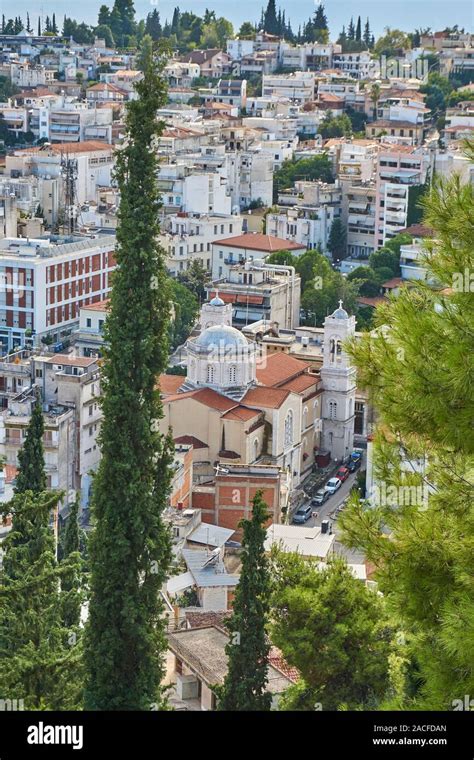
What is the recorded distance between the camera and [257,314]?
27.8m

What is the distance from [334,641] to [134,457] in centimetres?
186

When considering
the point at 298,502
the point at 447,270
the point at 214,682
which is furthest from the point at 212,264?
the point at 447,270

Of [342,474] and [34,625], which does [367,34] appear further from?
[34,625]

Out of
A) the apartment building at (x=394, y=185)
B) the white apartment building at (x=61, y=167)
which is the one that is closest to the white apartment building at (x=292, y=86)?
the white apartment building at (x=61, y=167)

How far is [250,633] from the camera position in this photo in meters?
10.7

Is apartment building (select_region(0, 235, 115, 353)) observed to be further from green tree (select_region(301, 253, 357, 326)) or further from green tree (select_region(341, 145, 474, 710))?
green tree (select_region(341, 145, 474, 710))

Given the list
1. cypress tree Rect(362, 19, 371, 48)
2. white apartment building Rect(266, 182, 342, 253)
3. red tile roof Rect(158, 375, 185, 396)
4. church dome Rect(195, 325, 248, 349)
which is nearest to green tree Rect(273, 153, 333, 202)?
white apartment building Rect(266, 182, 342, 253)

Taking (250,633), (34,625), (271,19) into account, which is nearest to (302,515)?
(250,633)

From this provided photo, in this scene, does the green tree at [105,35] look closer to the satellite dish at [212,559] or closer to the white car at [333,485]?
the white car at [333,485]

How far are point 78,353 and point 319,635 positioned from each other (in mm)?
14843

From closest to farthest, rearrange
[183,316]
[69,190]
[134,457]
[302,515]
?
1. [134,457]
2. [302,515]
3. [183,316]
4. [69,190]

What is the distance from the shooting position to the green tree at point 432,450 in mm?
6156

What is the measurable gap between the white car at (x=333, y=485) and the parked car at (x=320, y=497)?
0.29 feet
